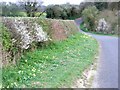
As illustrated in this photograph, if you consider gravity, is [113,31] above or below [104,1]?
below

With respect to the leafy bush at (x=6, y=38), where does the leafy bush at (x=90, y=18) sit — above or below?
below

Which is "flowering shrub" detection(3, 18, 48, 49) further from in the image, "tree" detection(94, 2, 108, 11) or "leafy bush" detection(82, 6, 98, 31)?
"tree" detection(94, 2, 108, 11)

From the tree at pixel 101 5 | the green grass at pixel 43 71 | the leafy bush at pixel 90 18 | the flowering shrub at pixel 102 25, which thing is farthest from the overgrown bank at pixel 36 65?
the tree at pixel 101 5

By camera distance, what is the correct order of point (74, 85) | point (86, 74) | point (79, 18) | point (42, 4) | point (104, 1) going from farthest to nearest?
1. point (79, 18)
2. point (104, 1)
3. point (42, 4)
4. point (86, 74)
5. point (74, 85)

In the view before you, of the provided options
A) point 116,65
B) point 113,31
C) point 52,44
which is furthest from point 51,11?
point 116,65

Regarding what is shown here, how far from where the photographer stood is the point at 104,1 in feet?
137

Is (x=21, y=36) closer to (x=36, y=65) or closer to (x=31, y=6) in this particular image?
(x=36, y=65)

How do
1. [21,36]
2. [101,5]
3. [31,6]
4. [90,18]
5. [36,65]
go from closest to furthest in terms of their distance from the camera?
[36,65]
[21,36]
[31,6]
[90,18]
[101,5]

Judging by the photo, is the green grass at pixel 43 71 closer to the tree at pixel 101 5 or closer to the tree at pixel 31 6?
the tree at pixel 31 6

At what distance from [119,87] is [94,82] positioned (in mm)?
786

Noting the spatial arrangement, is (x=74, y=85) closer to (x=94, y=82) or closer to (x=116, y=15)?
(x=94, y=82)

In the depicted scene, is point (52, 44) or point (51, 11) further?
point (51, 11)

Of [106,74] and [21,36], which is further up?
[21,36]

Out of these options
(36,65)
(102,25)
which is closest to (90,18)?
(102,25)
